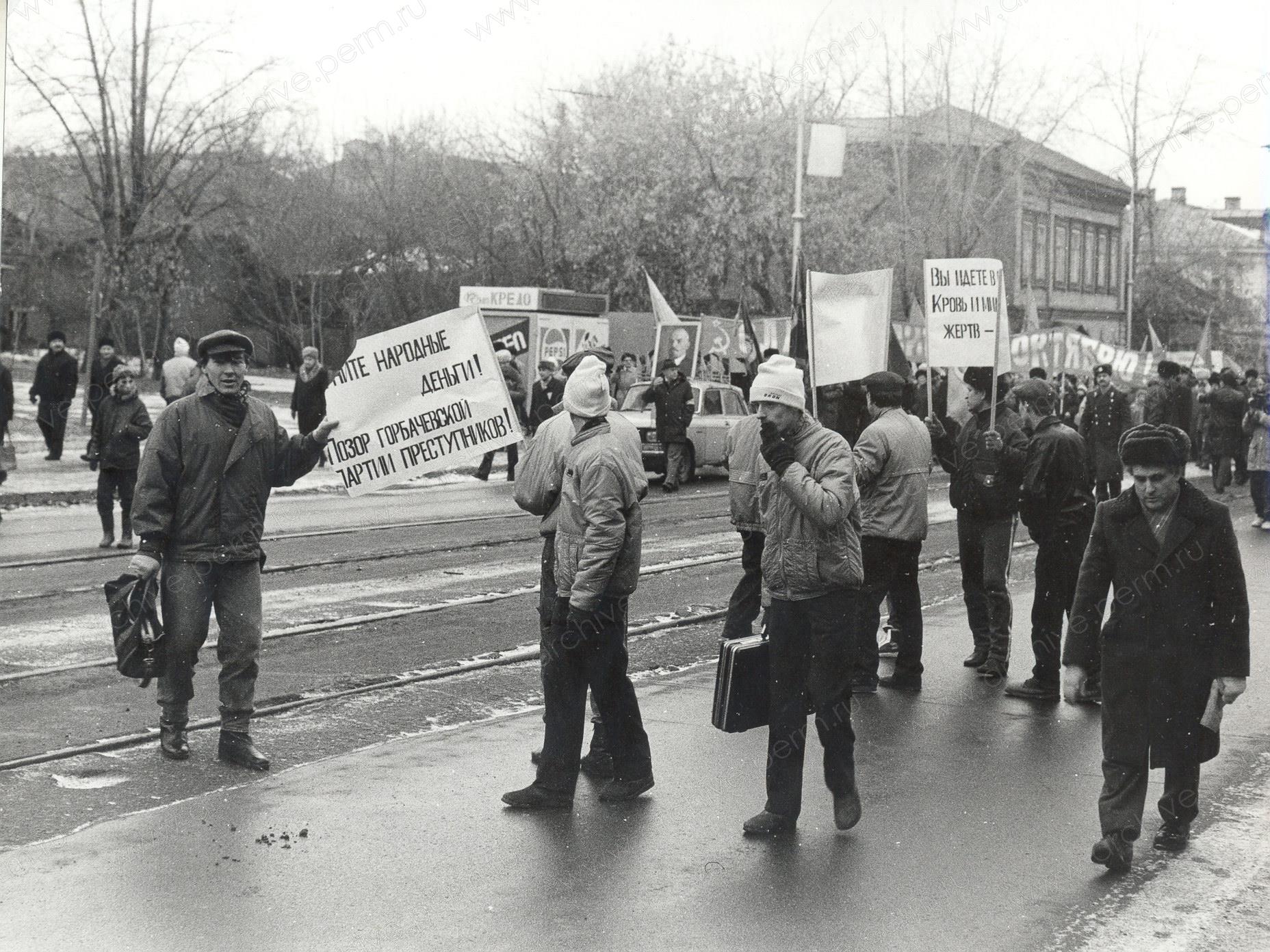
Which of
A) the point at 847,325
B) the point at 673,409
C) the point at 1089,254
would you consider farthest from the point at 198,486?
the point at 1089,254

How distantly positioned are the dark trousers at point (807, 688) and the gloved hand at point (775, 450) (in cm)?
52

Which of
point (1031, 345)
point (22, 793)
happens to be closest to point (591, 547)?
point (22, 793)

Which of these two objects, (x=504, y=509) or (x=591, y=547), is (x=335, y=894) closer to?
(x=591, y=547)

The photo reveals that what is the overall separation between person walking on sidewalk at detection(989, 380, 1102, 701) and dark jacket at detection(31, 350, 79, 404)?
16.1 m

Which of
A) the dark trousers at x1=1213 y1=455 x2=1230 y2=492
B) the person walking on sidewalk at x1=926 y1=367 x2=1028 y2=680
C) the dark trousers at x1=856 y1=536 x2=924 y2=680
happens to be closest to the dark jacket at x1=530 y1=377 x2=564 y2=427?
the dark trousers at x1=1213 y1=455 x2=1230 y2=492

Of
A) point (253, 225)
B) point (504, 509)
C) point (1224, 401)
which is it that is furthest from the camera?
point (253, 225)

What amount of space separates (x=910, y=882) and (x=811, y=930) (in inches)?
24.0

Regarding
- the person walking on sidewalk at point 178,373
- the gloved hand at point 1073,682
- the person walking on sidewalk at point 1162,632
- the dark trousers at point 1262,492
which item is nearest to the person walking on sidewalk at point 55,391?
the person walking on sidewalk at point 178,373

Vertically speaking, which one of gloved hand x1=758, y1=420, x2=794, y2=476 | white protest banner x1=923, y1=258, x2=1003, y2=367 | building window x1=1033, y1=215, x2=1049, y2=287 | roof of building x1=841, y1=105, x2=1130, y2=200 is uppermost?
roof of building x1=841, y1=105, x2=1130, y2=200

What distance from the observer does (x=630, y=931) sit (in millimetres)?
4828

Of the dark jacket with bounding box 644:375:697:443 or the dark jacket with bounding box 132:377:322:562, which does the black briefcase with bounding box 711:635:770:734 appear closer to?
the dark jacket with bounding box 132:377:322:562

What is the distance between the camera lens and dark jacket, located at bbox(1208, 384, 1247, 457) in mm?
22500

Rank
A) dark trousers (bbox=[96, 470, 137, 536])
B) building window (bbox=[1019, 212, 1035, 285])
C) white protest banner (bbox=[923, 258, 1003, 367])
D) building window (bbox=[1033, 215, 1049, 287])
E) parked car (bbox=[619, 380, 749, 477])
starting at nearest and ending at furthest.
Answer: white protest banner (bbox=[923, 258, 1003, 367])
dark trousers (bbox=[96, 470, 137, 536])
parked car (bbox=[619, 380, 749, 477])
building window (bbox=[1019, 212, 1035, 285])
building window (bbox=[1033, 215, 1049, 287])

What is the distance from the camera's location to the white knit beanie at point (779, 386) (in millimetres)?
5660
